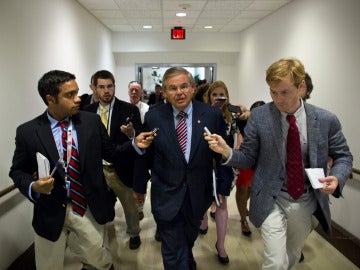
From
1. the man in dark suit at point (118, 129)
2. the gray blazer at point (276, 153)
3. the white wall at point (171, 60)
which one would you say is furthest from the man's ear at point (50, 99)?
the white wall at point (171, 60)

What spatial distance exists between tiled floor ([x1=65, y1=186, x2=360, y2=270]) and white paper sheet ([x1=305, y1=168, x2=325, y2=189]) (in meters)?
1.35

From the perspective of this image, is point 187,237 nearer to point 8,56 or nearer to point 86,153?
point 86,153

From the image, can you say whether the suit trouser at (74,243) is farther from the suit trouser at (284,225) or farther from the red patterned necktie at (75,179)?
the suit trouser at (284,225)

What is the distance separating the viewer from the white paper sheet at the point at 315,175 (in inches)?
61.4

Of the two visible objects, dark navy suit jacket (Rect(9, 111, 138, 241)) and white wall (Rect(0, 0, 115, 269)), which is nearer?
dark navy suit jacket (Rect(9, 111, 138, 241))

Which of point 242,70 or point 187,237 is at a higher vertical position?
point 242,70

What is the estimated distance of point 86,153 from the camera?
6.10 ft

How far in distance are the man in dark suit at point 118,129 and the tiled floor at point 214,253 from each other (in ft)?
0.55

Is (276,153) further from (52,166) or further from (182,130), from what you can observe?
(52,166)

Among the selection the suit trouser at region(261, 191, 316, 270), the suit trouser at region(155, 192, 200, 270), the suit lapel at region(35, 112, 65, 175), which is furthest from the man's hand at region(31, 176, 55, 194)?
the suit trouser at region(261, 191, 316, 270)

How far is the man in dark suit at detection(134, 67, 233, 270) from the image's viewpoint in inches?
73.5

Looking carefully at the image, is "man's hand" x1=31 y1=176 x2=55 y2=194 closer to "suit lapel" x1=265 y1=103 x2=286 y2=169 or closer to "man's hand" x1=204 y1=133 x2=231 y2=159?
"man's hand" x1=204 y1=133 x2=231 y2=159

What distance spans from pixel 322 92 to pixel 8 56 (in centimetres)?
353

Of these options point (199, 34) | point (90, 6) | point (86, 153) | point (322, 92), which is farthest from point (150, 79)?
point (86, 153)
